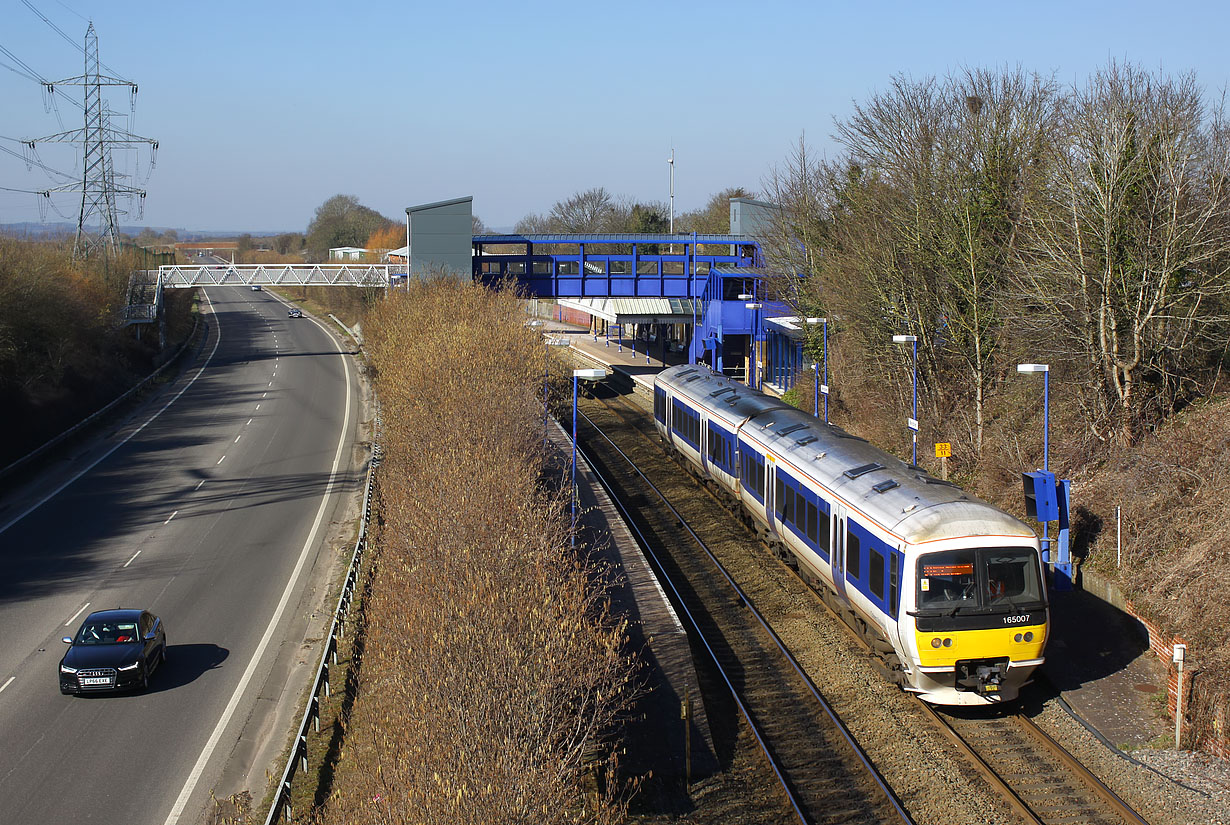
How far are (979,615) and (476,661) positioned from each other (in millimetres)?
6820

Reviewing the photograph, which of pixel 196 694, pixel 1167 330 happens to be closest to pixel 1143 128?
pixel 1167 330

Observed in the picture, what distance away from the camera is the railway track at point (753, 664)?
12055 mm

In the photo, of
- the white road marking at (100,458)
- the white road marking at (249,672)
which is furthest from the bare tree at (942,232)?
the white road marking at (100,458)

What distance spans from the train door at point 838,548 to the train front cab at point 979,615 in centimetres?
257

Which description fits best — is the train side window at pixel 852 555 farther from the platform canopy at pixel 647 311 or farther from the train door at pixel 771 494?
the platform canopy at pixel 647 311

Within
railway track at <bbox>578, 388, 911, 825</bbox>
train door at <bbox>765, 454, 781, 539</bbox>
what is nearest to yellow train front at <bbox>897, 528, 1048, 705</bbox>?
railway track at <bbox>578, 388, 911, 825</bbox>

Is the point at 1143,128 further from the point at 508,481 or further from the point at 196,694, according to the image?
the point at 196,694

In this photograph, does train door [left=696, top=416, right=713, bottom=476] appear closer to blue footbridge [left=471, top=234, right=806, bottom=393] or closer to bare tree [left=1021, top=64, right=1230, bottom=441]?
bare tree [left=1021, top=64, right=1230, bottom=441]

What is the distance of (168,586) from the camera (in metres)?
22.3

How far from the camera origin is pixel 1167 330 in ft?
68.1

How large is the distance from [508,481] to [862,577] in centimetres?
562

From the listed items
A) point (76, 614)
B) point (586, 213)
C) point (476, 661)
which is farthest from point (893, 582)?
point (586, 213)

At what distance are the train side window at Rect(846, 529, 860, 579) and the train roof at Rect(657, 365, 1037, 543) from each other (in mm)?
482

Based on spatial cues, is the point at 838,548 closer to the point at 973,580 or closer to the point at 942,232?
the point at 973,580
